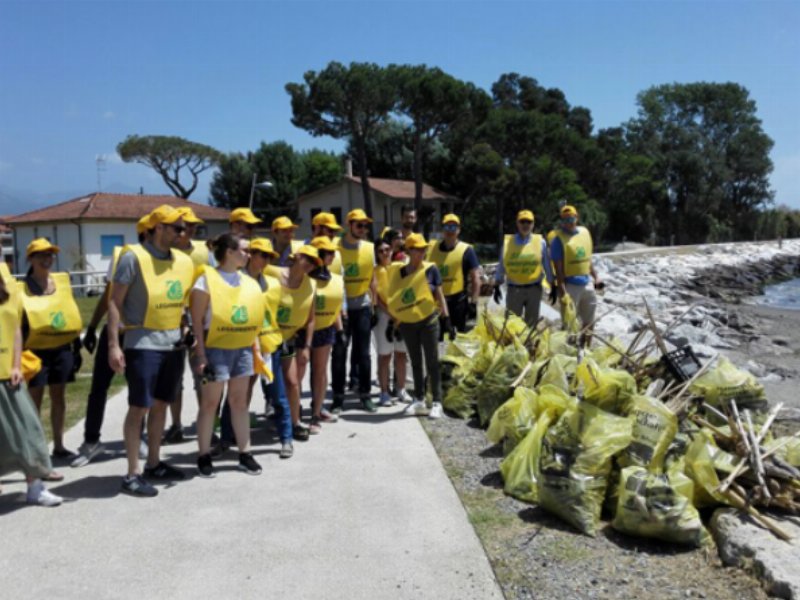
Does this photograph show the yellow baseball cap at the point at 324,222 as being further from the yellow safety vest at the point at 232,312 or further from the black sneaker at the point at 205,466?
the black sneaker at the point at 205,466

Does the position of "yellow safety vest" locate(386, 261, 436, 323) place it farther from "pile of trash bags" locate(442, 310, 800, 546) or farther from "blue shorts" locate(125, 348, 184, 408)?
"blue shorts" locate(125, 348, 184, 408)

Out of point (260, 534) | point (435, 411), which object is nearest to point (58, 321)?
point (260, 534)

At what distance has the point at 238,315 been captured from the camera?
5113mm

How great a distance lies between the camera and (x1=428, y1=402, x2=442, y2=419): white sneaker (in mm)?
6988

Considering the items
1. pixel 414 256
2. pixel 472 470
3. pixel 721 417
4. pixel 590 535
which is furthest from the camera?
pixel 414 256

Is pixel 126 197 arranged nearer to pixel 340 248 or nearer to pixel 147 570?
pixel 340 248

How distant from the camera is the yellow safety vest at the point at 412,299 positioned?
699 centimetres

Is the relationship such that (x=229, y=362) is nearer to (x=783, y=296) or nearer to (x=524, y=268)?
(x=524, y=268)

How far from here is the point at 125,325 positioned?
4953mm

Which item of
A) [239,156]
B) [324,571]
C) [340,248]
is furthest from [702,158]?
[324,571]

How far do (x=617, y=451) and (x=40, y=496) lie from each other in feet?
12.3

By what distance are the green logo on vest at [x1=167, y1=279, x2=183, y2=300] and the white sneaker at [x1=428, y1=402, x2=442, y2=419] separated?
9.53ft

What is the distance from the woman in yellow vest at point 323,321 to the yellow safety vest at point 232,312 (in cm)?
133

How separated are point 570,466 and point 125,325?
10.2ft
